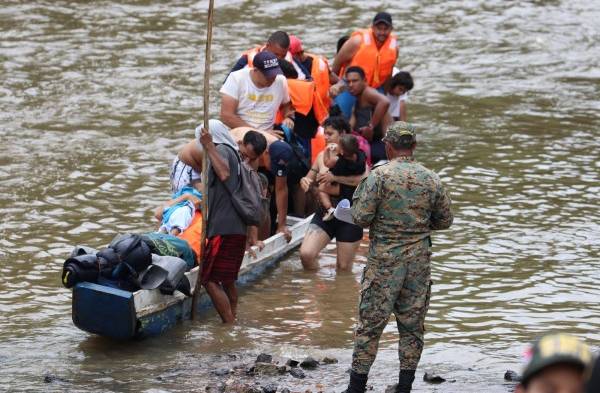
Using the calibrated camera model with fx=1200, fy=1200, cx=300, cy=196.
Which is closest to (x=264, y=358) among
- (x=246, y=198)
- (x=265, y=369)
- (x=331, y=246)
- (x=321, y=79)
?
(x=265, y=369)

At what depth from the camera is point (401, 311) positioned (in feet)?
25.1

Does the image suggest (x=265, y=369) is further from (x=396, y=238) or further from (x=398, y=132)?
(x=398, y=132)

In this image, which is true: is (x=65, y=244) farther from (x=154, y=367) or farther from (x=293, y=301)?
(x=154, y=367)

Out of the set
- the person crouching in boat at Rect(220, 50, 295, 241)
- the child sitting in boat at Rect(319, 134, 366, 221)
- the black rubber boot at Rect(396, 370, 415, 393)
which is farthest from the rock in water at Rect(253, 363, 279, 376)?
the person crouching in boat at Rect(220, 50, 295, 241)

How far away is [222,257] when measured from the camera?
924 centimetres

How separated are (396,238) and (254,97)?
4244 mm

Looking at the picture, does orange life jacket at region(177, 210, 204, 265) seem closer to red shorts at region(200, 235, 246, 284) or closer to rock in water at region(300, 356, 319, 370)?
red shorts at region(200, 235, 246, 284)

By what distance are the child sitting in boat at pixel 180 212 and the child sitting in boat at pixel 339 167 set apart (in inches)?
50.6

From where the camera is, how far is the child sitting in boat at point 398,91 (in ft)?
46.8

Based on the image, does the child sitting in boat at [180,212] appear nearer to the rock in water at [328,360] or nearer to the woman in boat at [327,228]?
the woman in boat at [327,228]

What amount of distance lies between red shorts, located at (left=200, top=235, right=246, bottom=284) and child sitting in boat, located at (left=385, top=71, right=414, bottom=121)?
528 centimetres

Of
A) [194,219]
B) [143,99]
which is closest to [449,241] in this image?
[194,219]

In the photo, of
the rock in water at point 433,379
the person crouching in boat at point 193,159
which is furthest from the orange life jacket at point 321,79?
the rock in water at point 433,379

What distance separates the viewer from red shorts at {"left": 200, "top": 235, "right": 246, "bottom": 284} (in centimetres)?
920
